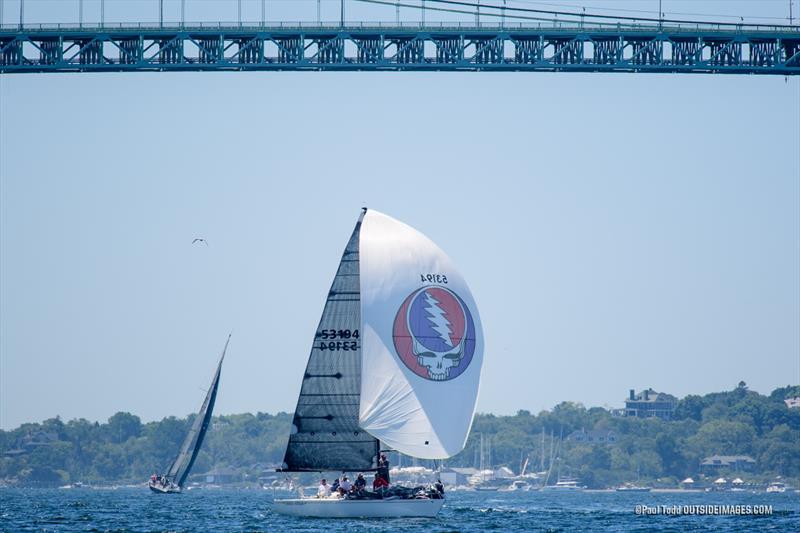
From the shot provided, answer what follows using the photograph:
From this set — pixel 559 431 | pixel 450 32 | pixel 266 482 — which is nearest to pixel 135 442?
pixel 266 482

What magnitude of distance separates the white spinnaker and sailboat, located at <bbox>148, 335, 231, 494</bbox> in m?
31.2

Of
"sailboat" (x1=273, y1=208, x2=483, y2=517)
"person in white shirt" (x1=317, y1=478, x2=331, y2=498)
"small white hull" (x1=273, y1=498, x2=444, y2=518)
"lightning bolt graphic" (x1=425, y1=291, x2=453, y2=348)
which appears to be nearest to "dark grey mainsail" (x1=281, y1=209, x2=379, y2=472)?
"sailboat" (x1=273, y1=208, x2=483, y2=517)

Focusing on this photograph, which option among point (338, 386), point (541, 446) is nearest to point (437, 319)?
point (338, 386)

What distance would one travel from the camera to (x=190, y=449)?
72.1 metres

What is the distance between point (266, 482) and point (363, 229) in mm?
98154

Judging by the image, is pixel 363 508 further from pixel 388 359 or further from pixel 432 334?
pixel 432 334

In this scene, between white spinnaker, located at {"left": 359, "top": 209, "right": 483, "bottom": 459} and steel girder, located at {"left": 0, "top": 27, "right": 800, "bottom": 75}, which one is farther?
steel girder, located at {"left": 0, "top": 27, "right": 800, "bottom": 75}

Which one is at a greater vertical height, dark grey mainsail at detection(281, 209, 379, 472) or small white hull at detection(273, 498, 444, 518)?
dark grey mainsail at detection(281, 209, 379, 472)

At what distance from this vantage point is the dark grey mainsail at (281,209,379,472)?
37438 millimetres

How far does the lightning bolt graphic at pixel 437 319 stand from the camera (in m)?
37.2

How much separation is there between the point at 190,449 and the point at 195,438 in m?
1.36

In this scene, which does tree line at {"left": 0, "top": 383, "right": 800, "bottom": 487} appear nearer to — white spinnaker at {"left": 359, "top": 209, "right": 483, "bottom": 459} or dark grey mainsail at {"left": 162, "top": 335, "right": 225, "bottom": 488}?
dark grey mainsail at {"left": 162, "top": 335, "right": 225, "bottom": 488}

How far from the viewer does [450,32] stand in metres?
65.2

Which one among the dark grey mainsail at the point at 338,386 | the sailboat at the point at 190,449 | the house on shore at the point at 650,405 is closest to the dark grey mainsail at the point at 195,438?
the sailboat at the point at 190,449
